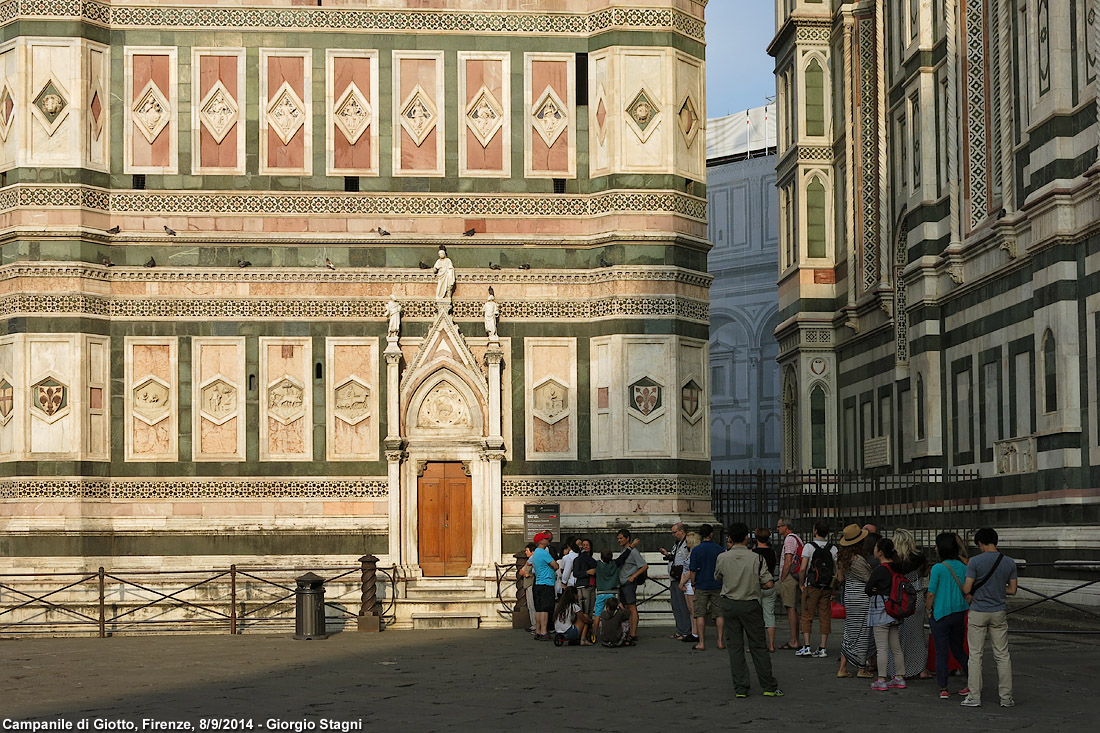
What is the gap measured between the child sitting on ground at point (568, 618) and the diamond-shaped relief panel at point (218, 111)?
1284 centimetres

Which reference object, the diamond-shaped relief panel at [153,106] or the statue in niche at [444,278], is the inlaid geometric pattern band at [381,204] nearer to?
the statue in niche at [444,278]

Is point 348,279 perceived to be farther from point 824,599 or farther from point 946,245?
point 946,245

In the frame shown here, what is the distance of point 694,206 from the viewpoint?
32844 mm

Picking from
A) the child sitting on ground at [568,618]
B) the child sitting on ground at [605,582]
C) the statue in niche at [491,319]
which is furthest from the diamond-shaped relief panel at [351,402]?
the child sitting on ground at [605,582]

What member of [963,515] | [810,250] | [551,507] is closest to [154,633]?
[551,507]

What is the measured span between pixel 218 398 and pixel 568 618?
10.0 m

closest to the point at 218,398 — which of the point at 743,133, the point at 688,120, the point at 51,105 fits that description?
the point at 51,105

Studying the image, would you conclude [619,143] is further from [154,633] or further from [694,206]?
[154,633]

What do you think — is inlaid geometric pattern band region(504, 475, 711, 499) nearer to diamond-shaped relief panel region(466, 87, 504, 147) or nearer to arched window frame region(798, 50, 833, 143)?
diamond-shaped relief panel region(466, 87, 504, 147)

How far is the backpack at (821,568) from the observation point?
2159 cm

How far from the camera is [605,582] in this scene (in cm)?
2494

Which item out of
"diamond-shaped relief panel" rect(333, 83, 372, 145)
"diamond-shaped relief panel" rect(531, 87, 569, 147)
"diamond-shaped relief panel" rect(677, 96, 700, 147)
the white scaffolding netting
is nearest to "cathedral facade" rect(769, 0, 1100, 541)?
"diamond-shaped relief panel" rect(677, 96, 700, 147)

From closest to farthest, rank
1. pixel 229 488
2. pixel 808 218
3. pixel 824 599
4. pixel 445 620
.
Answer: pixel 824 599, pixel 445 620, pixel 229 488, pixel 808 218

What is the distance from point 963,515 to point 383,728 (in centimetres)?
2271
